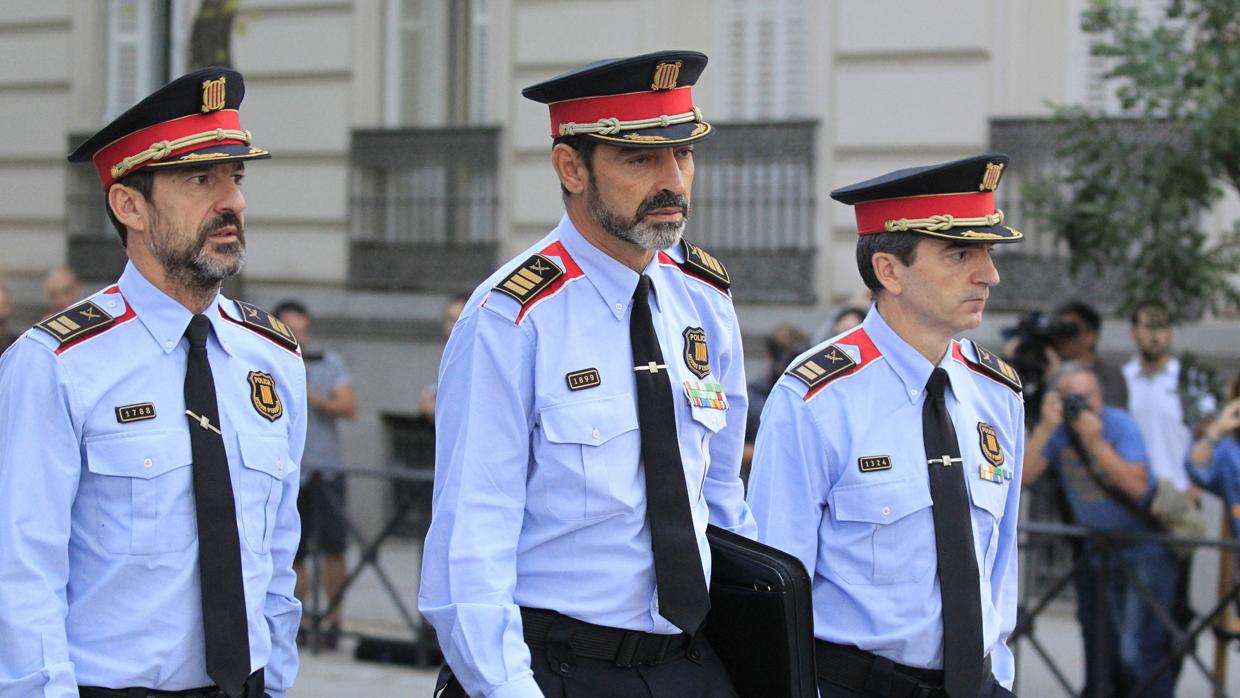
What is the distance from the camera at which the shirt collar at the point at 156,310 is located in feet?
12.8

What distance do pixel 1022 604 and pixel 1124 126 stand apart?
3.08m

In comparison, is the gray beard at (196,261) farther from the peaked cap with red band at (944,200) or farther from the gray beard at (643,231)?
the peaked cap with red band at (944,200)

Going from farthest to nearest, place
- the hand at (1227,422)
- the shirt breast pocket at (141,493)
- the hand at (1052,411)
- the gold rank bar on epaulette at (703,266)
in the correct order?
the hand at (1227,422) → the hand at (1052,411) → the gold rank bar on epaulette at (703,266) → the shirt breast pocket at (141,493)

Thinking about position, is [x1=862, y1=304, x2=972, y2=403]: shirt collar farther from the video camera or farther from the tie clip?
the video camera

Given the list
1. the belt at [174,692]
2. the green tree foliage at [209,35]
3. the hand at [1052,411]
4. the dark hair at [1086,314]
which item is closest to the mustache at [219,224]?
the belt at [174,692]

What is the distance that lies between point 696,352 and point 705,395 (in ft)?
0.38

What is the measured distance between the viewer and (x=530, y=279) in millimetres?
3730

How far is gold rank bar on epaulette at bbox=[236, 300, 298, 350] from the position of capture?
4180mm

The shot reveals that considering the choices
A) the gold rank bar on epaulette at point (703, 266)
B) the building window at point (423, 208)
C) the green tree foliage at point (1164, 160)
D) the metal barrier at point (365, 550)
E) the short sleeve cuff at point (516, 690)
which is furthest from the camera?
the building window at point (423, 208)

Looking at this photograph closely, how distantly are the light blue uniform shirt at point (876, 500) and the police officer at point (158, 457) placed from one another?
4.23 feet

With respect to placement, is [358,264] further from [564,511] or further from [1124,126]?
[564,511]

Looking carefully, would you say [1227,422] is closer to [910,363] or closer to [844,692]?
[910,363]

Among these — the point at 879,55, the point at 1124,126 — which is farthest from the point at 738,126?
the point at 1124,126

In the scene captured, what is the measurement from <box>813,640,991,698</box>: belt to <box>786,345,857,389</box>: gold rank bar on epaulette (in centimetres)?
69
